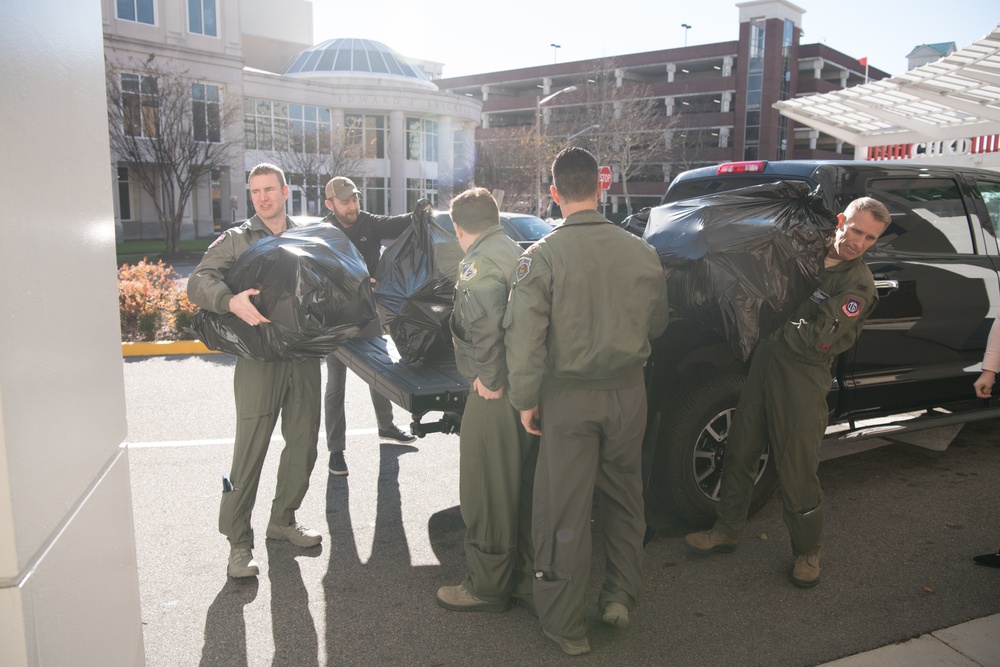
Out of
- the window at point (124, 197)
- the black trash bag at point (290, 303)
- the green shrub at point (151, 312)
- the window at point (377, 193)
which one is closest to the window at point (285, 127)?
the window at point (377, 193)

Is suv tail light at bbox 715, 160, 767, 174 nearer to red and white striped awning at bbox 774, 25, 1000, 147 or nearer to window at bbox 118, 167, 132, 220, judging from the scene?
red and white striped awning at bbox 774, 25, 1000, 147

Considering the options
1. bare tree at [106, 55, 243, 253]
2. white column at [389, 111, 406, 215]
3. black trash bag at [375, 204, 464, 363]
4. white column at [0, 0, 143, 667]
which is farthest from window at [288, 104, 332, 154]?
white column at [0, 0, 143, 667]

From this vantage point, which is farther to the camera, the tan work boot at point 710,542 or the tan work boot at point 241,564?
the tan work boot at point 710,542

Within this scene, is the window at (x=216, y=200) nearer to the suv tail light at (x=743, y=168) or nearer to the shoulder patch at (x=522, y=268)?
the suv tail light at (x=743, y=168)

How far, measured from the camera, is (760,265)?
3.49 metres

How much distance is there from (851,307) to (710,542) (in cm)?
146

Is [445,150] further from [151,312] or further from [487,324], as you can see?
[487,324]

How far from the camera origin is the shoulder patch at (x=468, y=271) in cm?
341

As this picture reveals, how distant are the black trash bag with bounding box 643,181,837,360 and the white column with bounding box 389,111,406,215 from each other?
156ft

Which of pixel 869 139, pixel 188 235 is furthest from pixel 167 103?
pixel 869 139

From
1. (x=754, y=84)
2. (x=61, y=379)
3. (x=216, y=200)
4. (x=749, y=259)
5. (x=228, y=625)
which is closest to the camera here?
(x=61, y=379)

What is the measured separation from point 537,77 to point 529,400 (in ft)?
254

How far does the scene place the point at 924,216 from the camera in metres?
4.84

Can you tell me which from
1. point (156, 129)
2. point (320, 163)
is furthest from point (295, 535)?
point (320, 163)
